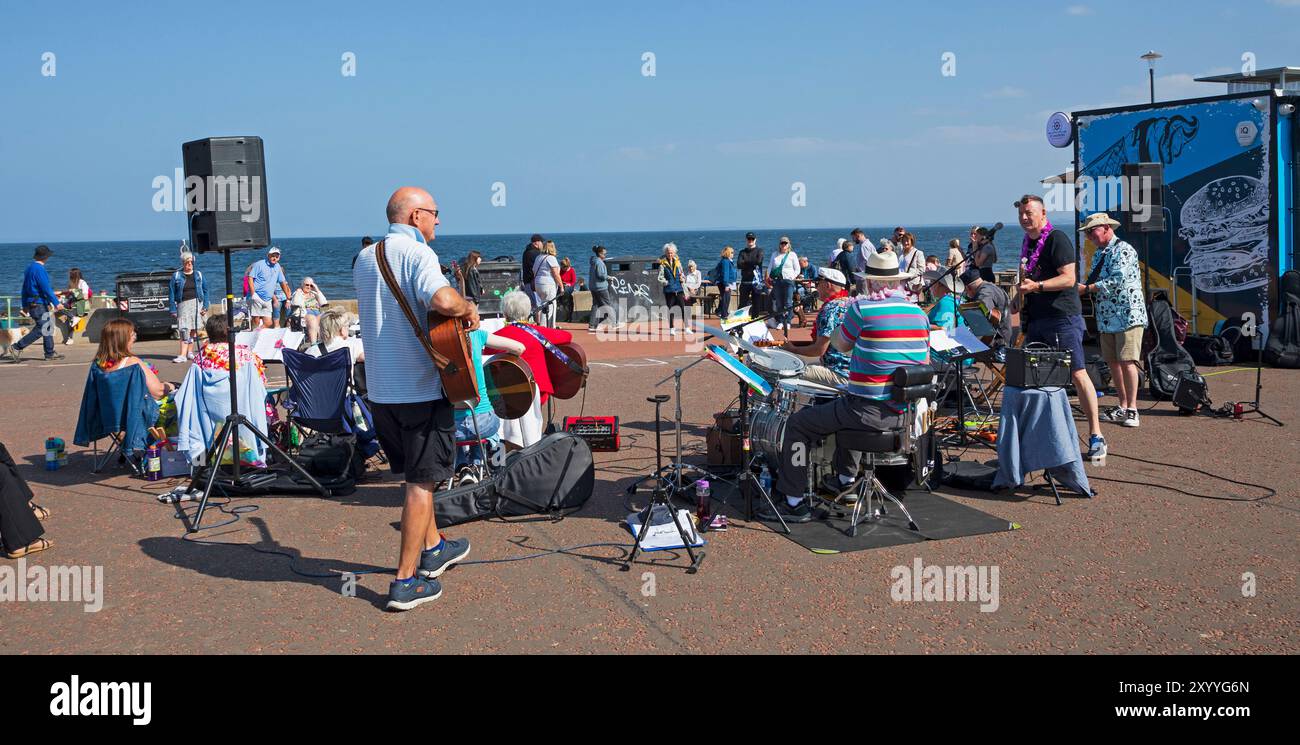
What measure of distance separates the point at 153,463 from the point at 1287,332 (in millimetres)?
11889

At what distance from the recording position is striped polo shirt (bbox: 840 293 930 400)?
19.1ft

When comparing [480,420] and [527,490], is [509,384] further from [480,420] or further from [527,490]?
[527,490]

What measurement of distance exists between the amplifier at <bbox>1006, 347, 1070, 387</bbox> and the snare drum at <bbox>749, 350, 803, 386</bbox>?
56.6 inches

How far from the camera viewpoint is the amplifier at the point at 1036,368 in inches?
265

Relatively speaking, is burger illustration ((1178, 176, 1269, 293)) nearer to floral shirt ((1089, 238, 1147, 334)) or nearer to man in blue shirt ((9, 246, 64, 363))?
floral shirt ((1089, 238, 1147, 334))

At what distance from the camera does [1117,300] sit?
859 cm

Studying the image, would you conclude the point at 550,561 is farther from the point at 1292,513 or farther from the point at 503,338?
the point at 1292,513

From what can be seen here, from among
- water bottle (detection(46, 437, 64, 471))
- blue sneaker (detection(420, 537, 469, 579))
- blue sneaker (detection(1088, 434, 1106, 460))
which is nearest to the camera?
blue sneaker (detection(420, 537, 469, 579))

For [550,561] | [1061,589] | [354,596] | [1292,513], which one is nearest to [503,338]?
[550,561]

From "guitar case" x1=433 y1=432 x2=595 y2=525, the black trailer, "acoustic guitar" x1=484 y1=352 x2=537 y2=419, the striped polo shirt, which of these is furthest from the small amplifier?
the black trailer

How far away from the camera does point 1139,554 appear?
5539 millimetres

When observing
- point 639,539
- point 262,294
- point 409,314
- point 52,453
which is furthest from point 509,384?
point 262,294
